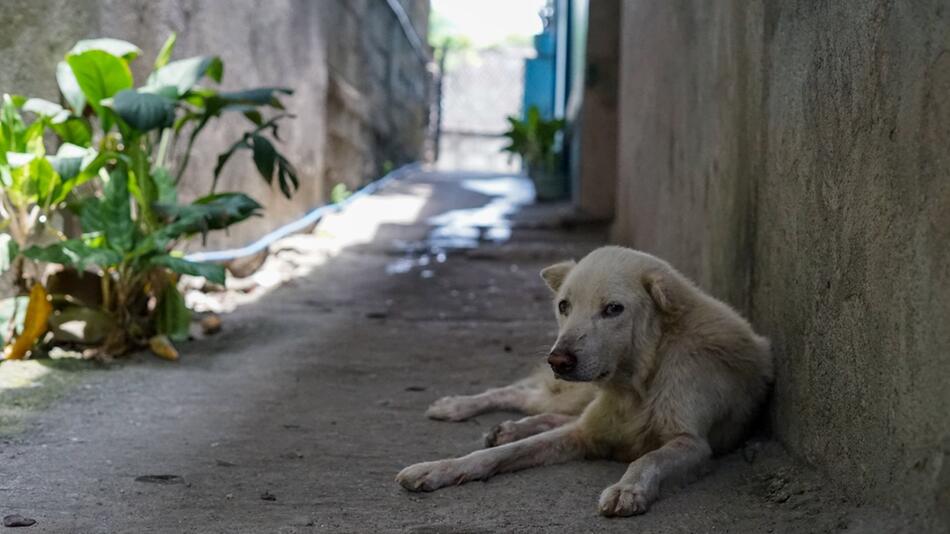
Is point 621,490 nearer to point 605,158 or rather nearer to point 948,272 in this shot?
point 948,272

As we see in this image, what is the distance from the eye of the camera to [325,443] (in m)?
2.98

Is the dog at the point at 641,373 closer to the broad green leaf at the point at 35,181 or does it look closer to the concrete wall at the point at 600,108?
the broad green leaf at the point at 35,181

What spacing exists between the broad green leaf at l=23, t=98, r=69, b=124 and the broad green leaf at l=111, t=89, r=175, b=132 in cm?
28

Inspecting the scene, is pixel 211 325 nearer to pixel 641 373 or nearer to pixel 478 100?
pixel 641 373

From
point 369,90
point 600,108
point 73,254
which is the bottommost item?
point 73,254

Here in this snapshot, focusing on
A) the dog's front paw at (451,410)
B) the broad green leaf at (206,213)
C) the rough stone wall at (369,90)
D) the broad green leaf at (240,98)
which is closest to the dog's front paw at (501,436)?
the dog's front paw at (451,410)

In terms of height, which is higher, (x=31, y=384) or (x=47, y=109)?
(x=47, y=109)

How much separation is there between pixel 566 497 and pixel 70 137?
9.07 feet

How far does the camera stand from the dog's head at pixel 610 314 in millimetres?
2568

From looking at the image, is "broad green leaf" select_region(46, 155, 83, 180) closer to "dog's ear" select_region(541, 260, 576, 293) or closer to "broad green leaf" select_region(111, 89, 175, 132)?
"broad green leaf" select_region(111, 89, 175, 132)

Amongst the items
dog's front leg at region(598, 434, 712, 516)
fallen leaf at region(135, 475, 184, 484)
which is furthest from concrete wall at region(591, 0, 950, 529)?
fallen leaf at region(135, 475, 184, 484)

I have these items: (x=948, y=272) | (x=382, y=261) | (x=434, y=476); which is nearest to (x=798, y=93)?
(x=948, y=272)

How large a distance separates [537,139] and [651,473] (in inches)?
346

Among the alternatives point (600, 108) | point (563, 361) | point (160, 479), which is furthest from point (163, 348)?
point (600, 108)
